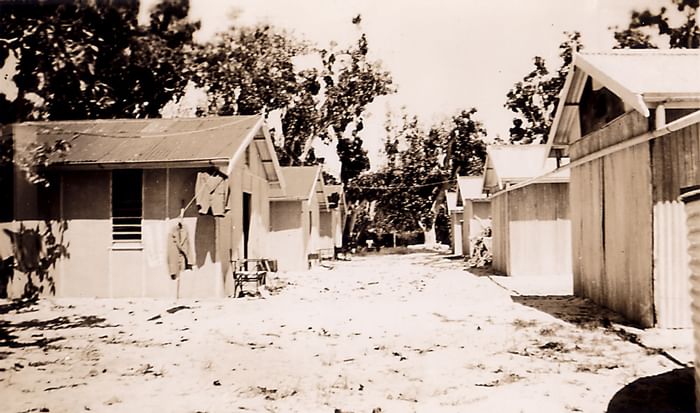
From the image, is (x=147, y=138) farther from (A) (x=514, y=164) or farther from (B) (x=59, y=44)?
(A) (x=514, y=164)

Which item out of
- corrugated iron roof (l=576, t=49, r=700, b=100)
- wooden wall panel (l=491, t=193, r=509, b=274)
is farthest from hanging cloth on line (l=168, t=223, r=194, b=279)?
wooden wall panel (l=491, t=193, r=509, b=274)

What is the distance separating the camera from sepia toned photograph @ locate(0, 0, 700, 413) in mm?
5688

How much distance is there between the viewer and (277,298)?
12.5 metres

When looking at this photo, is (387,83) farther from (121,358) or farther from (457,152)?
(121,358)

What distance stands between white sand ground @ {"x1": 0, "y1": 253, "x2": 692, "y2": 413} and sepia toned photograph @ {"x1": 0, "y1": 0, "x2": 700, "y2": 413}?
40 millimetres

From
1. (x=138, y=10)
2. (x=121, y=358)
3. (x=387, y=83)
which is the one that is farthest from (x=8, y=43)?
(x=387, y=83)

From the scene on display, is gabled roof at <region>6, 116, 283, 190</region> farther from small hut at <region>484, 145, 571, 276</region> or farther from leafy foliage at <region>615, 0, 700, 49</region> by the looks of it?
leafy foliage at <region>615, 0, 700, 49</region>

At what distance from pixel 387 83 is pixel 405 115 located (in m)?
10.6

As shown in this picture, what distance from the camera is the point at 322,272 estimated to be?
66.8ft

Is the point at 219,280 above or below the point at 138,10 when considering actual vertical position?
below

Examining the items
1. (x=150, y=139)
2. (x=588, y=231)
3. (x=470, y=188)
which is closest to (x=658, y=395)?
(x=588, y=231)

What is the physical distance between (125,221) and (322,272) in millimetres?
9190

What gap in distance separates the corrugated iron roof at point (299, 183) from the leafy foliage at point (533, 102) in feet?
65.5

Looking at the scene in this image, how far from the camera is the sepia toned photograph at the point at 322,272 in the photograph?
18.7ft
